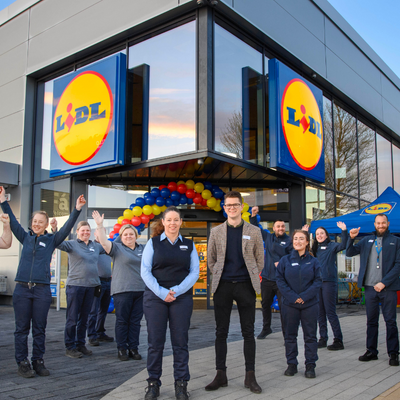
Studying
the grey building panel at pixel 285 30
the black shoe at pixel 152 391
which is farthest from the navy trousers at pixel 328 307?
the grey building panel at pixel 285 30

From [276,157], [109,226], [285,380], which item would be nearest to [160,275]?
[285,380]

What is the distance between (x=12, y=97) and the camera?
13.7 meters

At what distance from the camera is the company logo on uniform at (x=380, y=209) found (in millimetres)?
10227

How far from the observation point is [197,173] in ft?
36.0

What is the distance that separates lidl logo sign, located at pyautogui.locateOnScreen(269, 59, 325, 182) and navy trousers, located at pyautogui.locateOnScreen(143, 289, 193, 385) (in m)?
6.83

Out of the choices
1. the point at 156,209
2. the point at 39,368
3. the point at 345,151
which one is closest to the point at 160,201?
the point at 156,209

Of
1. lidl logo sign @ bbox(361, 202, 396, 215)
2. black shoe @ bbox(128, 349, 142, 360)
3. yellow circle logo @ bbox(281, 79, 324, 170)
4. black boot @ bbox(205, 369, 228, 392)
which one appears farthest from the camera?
yellow circle logo @ bbox(281, 79, 324, 170)

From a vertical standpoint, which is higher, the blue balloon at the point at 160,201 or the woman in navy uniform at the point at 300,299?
the blue balloon at the point at 160,201

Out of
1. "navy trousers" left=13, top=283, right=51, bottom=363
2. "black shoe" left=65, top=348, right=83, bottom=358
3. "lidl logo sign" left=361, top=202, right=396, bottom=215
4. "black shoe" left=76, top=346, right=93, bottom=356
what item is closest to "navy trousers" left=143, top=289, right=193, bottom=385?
"navy trousers" left=13, top=283, right=51, bottom=363

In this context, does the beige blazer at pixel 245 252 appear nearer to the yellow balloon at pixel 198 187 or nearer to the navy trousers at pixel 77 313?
the navy trousers at pixel 77 313

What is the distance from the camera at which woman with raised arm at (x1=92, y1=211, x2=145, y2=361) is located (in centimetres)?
575

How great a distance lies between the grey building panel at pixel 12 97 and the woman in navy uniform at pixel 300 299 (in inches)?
430

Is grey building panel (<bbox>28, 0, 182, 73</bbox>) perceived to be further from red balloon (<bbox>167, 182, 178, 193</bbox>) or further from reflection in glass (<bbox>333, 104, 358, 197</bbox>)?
reflection in glass (<bbox>333, 104, 358, 197</bbox>)

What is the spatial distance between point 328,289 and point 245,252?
2715mm
